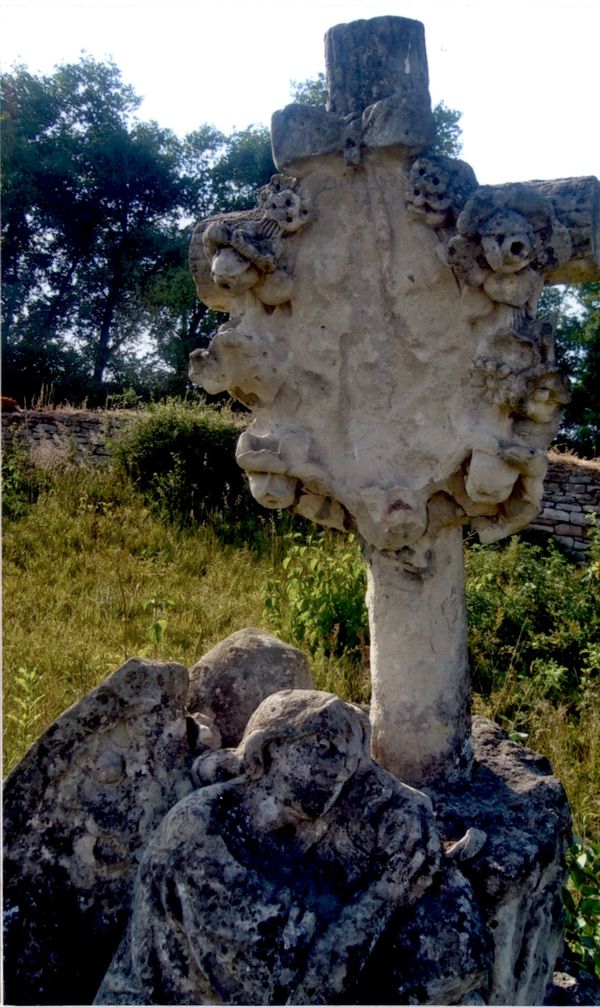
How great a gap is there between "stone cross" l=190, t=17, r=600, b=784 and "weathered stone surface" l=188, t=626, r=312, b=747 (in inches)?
10.3

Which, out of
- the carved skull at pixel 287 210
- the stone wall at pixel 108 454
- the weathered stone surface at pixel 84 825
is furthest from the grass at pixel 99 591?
the carved skull at pixel 287 210

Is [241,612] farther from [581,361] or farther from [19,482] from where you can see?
[581,361]

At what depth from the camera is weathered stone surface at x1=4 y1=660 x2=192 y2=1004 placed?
2.06 m

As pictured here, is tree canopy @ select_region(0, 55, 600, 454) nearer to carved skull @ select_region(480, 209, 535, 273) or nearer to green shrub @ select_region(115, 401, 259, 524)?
green shrub @ select_region(115, 401, 259, 524)

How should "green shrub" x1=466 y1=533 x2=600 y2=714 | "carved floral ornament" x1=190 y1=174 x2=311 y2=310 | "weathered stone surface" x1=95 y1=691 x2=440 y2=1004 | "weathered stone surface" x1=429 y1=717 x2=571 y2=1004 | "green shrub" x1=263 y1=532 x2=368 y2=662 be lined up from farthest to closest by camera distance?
"green shrub" x1=263 y1=532 x2=368 y2=662 → "green shrub" x1=466 y1=533 x2=600 y2=714 → "carved floral ornament" x1=190 y1=174 x2=311 y2=310 → "weathered stone surface" x1=429 y1=717 x2=571 y2=1004 → "weathered stone surface" x1=95 y1=691 x2=440 y2=1004

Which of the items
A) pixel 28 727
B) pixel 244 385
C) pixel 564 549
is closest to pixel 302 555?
pixel 28 727

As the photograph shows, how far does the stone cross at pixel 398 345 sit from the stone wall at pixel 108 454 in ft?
21.6

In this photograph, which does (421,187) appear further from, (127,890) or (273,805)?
(127,890)

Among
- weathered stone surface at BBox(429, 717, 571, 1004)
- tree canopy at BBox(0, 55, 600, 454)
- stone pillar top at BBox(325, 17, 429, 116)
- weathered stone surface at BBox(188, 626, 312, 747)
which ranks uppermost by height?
tree canopy at BBox(0, 55, 600, 454)

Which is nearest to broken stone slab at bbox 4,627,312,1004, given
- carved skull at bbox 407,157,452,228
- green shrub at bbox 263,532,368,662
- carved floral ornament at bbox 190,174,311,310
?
carved floral ornament at bbox 190,174,311,310

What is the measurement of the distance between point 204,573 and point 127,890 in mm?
5604

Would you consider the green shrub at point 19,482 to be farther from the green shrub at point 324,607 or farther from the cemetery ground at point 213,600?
the green shrub at point 324,607

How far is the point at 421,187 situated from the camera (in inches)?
87.1

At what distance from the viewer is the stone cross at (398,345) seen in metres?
2.18
